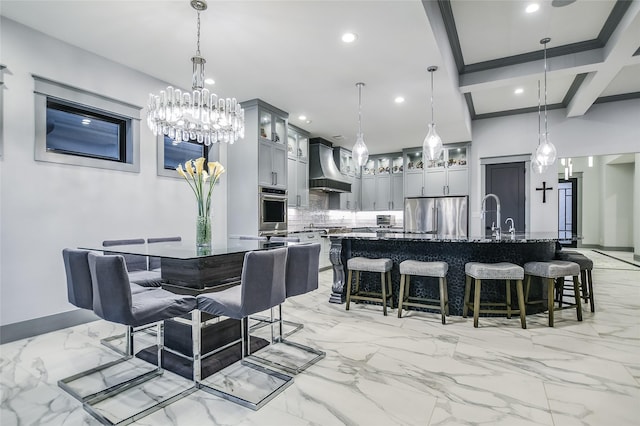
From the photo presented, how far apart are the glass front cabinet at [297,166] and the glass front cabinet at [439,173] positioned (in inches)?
106

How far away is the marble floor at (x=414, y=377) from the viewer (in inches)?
71.1

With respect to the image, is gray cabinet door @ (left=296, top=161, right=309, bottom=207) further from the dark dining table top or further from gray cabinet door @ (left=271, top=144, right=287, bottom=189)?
the dark dining table top

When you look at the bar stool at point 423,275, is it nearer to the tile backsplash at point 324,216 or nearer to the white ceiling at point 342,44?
the white ceiling at point 342,44

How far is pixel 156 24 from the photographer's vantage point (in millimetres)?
2916

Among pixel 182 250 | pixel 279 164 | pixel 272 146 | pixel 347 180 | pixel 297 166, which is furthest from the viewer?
pixel 347 180

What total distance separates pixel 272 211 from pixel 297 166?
1.37m

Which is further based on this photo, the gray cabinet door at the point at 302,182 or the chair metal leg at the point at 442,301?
the gray cabinet door at the point at 302,182

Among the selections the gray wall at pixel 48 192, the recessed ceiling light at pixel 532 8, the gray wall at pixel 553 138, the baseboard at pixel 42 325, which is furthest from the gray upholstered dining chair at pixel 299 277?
the gray wall at pixel 553 138

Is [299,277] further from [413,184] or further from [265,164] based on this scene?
[413,184]

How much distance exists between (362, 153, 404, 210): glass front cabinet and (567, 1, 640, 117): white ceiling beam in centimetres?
378

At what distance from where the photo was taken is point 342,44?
3.23 meters

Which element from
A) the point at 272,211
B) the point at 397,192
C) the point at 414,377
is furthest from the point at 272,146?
the point at 397,192

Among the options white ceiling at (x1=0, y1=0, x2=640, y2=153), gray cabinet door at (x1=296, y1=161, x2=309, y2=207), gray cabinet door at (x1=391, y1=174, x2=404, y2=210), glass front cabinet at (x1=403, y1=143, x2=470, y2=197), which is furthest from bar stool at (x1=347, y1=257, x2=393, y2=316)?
gray cabinet door at (x1=391, y1=174, x2=404, y2=210)

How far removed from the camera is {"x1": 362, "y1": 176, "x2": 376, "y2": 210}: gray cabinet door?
8.61 metres
